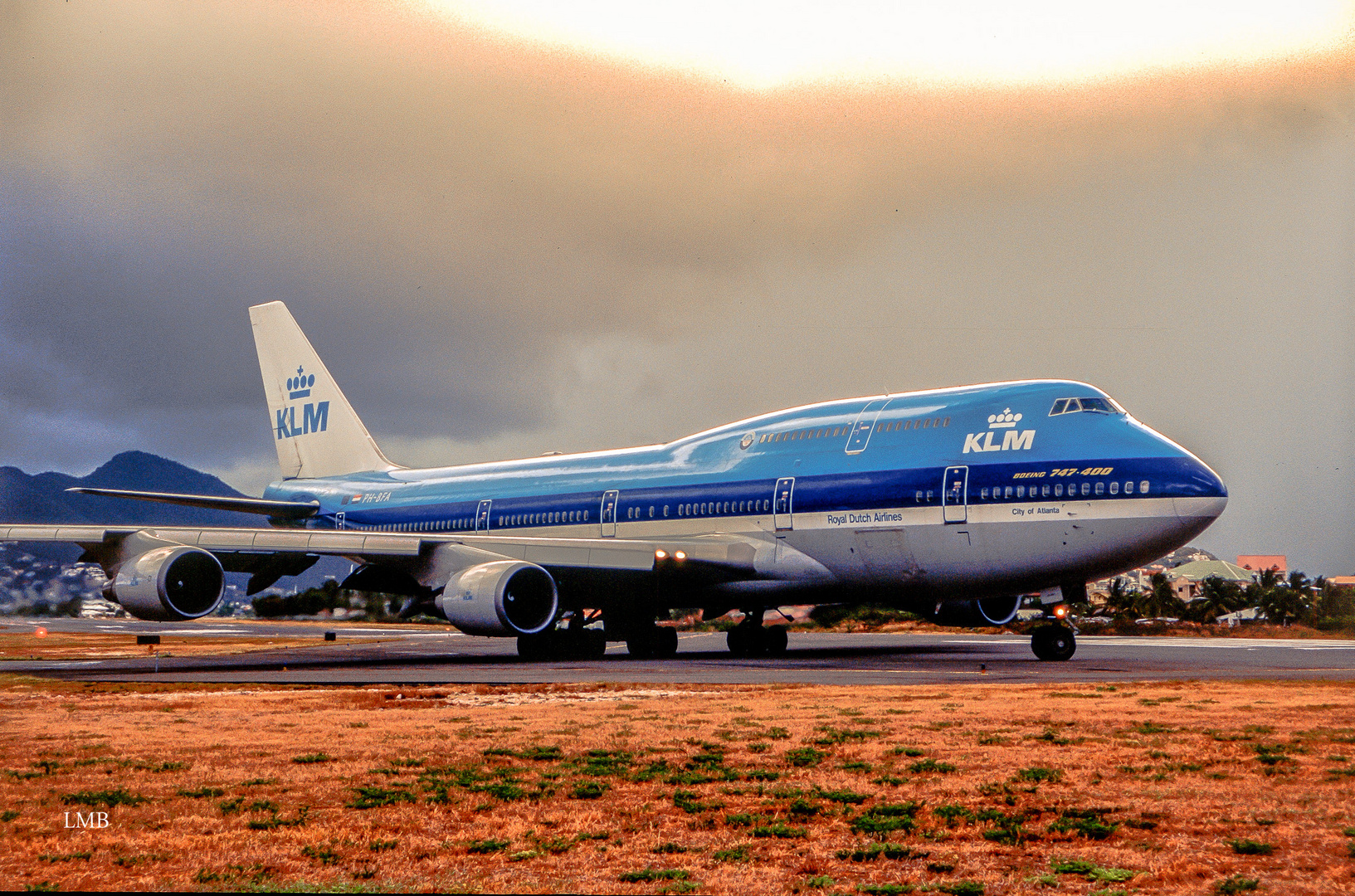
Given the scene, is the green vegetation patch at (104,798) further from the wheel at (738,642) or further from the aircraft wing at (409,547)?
the wheel at (738,642)

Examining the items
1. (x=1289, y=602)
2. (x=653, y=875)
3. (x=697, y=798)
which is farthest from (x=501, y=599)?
(x=1289, y=602)

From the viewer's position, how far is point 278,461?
4334 cm

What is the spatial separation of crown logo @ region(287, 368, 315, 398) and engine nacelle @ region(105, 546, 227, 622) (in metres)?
18.0

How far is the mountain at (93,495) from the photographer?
10.7 metres

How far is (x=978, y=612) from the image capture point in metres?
28.5

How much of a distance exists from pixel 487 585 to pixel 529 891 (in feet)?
60.6

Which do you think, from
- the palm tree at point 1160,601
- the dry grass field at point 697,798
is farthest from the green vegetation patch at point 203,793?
the palm tree at point 1160,601

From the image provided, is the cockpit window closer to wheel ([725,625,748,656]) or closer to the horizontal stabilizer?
wheel ([725,625,748,656])

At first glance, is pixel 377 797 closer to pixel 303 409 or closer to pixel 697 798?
pixel 697 798

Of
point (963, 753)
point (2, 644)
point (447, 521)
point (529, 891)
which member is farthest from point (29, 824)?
point (2, 644)

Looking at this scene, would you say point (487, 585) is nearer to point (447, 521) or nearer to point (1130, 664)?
point (447, 521)

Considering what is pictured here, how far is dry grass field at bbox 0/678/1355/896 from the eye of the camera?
21.6 feet

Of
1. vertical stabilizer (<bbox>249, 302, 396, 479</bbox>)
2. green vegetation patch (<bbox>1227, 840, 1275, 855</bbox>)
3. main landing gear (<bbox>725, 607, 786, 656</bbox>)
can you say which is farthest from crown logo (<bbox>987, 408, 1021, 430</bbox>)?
vertical stabilizer (<bbox>249, 302, 396, 479</bbox>)

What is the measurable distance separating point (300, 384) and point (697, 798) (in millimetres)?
36679
